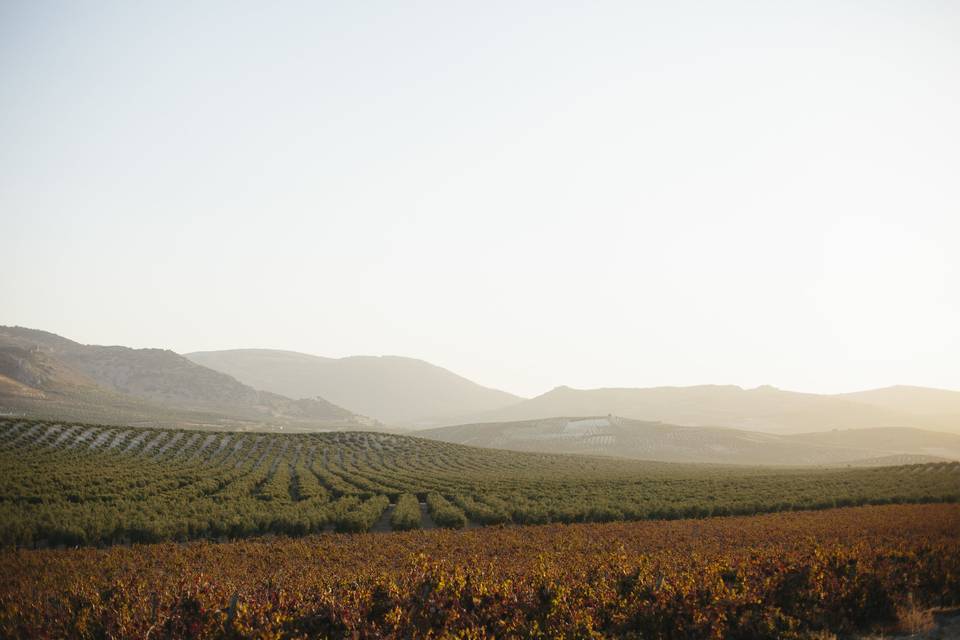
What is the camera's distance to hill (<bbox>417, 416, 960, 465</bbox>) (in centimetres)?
10119

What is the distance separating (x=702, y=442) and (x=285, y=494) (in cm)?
10458

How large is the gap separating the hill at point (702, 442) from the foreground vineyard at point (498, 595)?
311 ft

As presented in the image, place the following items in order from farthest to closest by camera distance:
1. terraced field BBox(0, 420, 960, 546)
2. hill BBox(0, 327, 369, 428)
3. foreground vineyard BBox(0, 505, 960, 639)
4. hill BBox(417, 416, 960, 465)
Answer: hill BBox(0, 327, 369, 428), hill BBox(417, 416, 960, 465), terraced field BBox(0, 420, 960, 546), foreground vineyard BBox(0, 505, 960, 639)

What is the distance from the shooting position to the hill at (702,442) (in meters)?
101

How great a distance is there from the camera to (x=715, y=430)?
120812mm

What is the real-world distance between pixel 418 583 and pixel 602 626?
3001mm

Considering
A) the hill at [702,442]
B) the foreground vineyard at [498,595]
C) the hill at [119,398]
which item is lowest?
the hill at [702,442]

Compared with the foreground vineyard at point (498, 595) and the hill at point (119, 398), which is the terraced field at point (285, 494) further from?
the hill at point (119, 398)

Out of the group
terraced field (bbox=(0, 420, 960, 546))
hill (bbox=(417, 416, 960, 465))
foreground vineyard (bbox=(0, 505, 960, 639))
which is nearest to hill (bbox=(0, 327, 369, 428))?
hill (bbox=(417, 416, 960, 465))

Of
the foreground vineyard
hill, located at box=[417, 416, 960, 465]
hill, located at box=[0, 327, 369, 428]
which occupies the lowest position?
hill, located at box=[417, 416, 960, 465]

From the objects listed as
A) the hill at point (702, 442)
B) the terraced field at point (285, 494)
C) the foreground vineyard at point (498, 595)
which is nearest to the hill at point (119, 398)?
the hill at point (702, 442)

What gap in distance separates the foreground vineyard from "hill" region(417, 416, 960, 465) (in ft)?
311

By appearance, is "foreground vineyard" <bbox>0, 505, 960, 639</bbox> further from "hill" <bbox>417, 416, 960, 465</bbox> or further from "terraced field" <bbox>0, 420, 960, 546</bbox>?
"hill" <bbox>417, 416, 960, 465</bbox>

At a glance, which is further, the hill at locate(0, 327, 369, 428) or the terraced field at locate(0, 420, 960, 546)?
the hill at locate(0, 327, 369, 428)
